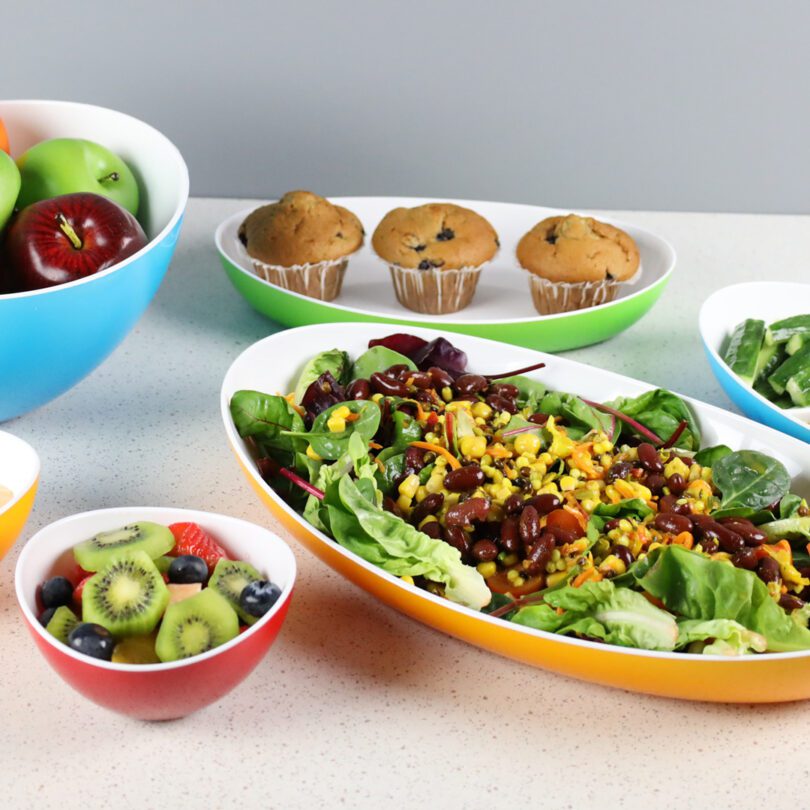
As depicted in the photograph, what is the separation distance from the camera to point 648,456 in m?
1.34

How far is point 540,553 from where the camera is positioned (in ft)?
3.83

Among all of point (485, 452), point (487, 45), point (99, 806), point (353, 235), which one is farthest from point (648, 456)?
point (487, 45)

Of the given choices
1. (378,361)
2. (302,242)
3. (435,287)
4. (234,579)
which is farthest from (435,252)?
(234,579)

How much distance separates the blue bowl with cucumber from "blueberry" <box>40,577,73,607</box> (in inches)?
38.1

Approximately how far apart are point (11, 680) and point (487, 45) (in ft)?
6.25

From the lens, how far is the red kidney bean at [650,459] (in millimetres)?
1330

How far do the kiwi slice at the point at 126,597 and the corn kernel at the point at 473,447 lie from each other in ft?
1.41

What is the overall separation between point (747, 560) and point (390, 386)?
1.70ft

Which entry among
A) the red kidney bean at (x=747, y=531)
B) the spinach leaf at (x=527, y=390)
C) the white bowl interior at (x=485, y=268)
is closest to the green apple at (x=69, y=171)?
the white bowl interior at (x=485, y=268)

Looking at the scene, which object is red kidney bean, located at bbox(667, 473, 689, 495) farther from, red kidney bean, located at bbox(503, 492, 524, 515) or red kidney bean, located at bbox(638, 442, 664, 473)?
red kidney bean, located at bbox(503, 492, 524, 515)

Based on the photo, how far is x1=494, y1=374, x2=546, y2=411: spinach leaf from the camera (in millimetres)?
1503

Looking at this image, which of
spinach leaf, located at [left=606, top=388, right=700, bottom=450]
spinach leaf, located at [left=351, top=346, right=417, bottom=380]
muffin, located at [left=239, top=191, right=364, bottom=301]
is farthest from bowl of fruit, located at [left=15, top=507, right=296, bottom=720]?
muffin, located at [left=239, top=191, right=364, bottom=301]

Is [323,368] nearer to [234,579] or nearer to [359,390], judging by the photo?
[359,390]

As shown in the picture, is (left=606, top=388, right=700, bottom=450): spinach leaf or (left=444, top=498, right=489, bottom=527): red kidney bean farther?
(left=606, top=388, right=700, bottom=450): spinach leaf
